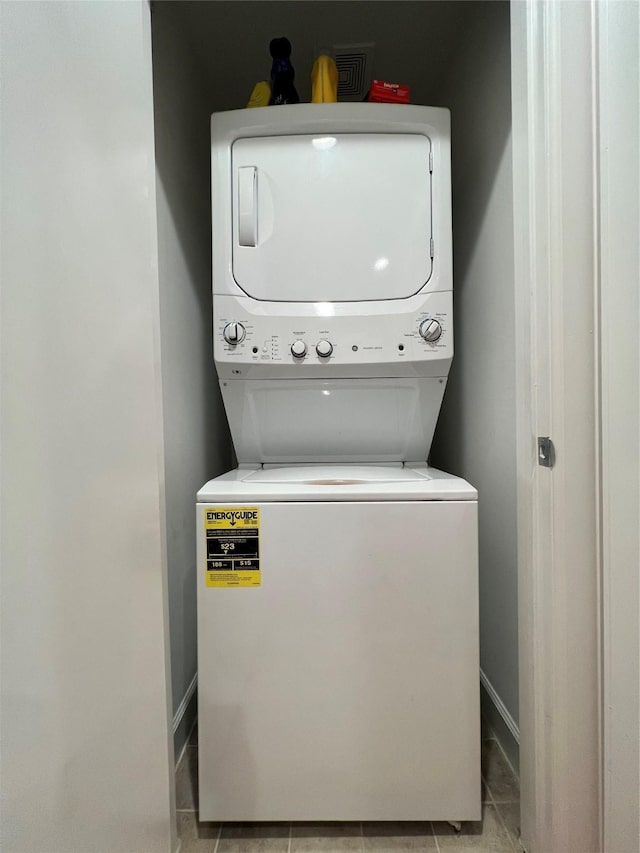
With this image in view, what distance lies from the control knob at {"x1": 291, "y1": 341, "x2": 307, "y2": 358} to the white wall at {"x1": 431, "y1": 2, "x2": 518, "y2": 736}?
55 centimetres

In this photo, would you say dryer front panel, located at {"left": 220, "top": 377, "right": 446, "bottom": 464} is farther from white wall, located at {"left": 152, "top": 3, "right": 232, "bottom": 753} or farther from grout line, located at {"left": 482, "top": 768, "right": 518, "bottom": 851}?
grout line, located at {"left": 482, "top": 768, "right": 518, "bottom": 851}

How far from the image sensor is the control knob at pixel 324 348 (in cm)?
124

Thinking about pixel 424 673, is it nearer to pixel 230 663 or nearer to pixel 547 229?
pixel 230 663

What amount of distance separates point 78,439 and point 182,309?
89 centimetres

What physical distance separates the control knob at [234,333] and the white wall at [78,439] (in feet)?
1.38

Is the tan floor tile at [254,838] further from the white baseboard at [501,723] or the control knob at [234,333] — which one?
the control knob at [234,333]

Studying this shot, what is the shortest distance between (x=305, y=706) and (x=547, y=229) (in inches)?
43.7

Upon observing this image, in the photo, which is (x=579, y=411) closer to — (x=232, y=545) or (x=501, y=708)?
(x=232, y=545)

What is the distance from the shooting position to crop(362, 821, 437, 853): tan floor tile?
98 cm

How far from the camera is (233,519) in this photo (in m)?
1.00

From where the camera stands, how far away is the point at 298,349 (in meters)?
1.24

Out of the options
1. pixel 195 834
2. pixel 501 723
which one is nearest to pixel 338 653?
pixel 195 834

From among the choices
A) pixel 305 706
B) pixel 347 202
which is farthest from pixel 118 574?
pixel 347 202

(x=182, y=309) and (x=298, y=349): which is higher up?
(x=182, y=309)
